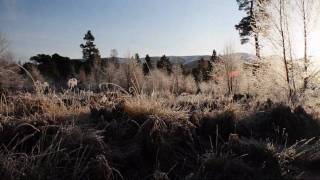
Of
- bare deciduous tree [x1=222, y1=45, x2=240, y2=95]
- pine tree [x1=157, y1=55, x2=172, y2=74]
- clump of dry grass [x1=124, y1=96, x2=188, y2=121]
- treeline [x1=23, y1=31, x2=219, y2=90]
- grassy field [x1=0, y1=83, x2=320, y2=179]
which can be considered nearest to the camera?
grassy field [x1=0, y1=83, x2=320, y2=179]

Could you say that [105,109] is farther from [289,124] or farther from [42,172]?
[289,124]

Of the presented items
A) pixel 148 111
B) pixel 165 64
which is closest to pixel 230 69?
pixel 165 64

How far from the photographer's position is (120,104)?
25.6ft

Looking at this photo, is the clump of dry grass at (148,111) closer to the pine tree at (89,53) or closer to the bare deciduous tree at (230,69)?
the bare deciduous tree at (230,69)

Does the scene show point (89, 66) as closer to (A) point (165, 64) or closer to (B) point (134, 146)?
(A) point (165, 64)

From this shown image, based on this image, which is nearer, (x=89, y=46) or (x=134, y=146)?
(x=134, y=146)

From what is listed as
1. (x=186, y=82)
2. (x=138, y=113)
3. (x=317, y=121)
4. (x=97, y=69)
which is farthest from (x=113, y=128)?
(x=97, y=69)

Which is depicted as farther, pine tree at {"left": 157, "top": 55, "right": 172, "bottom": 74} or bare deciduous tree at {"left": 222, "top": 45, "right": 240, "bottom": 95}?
pine tree at {"left": 157, "top": 55, "right": 172, "bottom": 74}

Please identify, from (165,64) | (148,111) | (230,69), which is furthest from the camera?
(165,64)

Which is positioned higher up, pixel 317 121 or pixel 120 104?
pixel 120 104

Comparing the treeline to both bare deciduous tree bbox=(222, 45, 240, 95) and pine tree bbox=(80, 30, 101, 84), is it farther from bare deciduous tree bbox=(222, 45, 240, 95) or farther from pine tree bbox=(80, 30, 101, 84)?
bare deciduous tree bbox=(222, 45, 240, 95)

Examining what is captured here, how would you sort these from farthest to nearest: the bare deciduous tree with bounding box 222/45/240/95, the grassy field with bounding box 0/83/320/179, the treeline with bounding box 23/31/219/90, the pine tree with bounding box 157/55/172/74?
1. the pine tree with bounding box 157/55/172/74
2. the treeline with bounding box 23/31/219/90
3. the bare deciduous tree with bounding box 222/45/240/95
4. the grassy field with bounding box 0/83/320/179

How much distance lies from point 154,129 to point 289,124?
11.5ft

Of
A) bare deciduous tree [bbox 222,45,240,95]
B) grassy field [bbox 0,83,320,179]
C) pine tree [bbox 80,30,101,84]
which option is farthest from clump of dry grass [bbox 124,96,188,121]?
pine tree [bbox 80,30,101,84]
